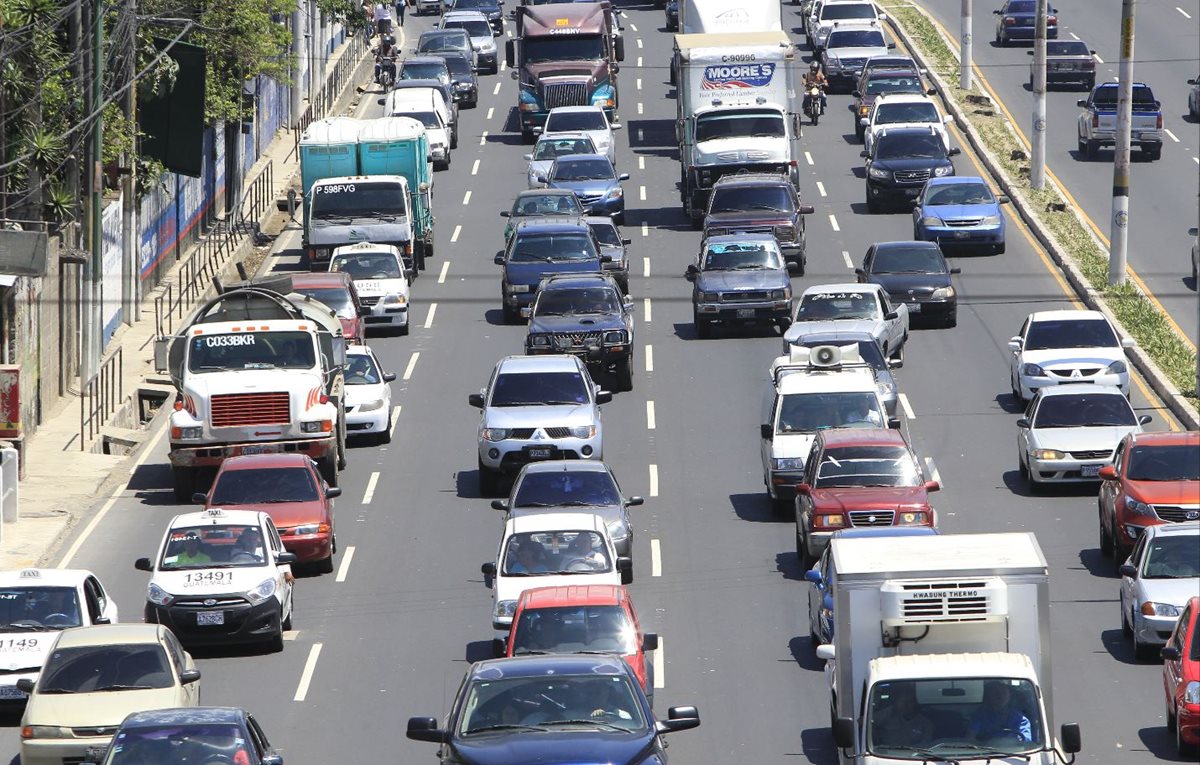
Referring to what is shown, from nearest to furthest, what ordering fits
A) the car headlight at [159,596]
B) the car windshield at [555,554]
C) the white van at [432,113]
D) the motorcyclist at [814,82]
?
the car headlight at [159,596] → the car windshield at [555,554] → the white van at [432,113] → the motorcyclist at [814,82]

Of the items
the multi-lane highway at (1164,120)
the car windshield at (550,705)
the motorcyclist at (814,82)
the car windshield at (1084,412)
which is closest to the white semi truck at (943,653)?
the car windshield at (550,705)

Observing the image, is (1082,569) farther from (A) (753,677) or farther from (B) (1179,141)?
(B) (1179,141)

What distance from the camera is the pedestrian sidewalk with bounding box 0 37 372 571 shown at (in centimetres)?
3256

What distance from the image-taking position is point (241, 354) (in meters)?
35.7

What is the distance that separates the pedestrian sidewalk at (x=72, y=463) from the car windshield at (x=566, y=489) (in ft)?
21.5

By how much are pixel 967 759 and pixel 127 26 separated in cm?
3378

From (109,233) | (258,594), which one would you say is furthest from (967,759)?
(109,233)

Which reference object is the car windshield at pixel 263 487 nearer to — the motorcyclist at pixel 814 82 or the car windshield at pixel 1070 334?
the car windshield at pixel 1070 334

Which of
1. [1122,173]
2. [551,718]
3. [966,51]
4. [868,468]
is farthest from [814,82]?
[551,718]

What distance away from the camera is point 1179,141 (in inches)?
2477

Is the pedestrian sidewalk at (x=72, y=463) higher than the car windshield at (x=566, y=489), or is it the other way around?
the car windshield at (x=566, y=489)

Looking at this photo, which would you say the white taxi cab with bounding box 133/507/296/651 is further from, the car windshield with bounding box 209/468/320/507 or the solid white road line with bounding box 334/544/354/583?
the car windshield with bounding box 209/468/320/507

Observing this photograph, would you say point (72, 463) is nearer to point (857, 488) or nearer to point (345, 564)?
point (345, 564)

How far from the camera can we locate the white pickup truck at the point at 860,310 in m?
41.2
